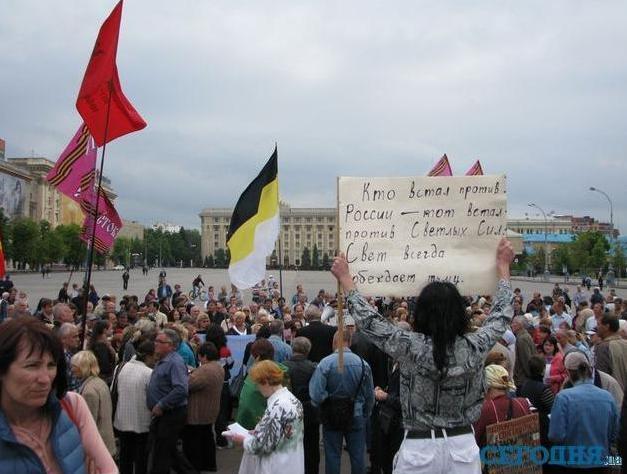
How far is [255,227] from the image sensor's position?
10.7 metres

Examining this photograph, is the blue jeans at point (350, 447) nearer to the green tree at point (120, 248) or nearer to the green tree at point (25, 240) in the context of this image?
the green tree at point (25, 240)

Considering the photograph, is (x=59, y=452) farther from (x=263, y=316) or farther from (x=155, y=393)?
(x=263, y=316)

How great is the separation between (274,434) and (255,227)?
6383 mm

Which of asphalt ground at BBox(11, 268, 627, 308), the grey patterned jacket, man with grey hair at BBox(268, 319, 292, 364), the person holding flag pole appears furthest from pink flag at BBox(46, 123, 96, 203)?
asphalt ground at BBox(11, 268, 627, 308)

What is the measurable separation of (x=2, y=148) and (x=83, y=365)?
101 m

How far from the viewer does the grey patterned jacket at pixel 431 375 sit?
10.6 ft

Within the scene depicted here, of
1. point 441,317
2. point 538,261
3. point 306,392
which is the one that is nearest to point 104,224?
point 306,392

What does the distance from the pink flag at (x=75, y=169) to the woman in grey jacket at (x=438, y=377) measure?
10306mm

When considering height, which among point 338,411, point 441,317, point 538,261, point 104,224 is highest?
point 538,261

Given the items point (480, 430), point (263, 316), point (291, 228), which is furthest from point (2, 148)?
point (480, 430)

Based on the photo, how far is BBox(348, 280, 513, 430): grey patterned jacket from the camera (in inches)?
128

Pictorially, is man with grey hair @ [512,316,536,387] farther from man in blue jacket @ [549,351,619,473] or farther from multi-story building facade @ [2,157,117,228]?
multi-story building facade @ [2,157,117,228]

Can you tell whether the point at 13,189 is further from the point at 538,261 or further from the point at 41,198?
the point at 538,261

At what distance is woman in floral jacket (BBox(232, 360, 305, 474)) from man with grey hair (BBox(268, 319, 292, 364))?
3.44 metres
